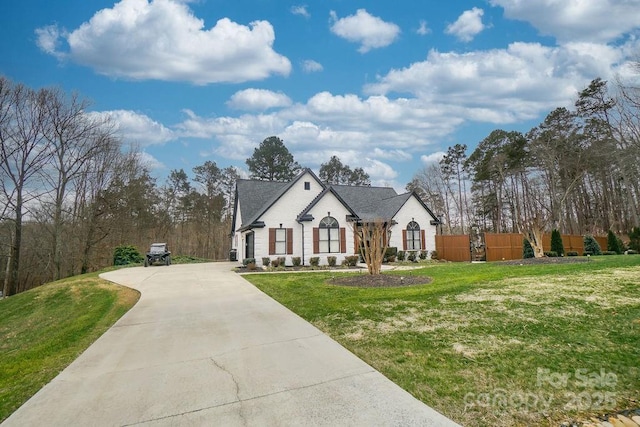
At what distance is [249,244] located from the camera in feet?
69.7

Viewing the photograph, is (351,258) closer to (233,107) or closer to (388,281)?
(388,281)

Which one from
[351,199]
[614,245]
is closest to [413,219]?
[351,199]

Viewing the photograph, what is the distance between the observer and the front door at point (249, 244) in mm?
20516

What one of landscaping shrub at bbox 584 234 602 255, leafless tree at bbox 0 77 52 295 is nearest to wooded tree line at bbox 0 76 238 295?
leafless tree at bbox 0 77 52 295

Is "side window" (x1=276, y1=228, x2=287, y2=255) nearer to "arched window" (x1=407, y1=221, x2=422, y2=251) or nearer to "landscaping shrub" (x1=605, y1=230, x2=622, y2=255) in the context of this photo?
"arched window" (x1=407, y1=221, x2=422, y2=251)

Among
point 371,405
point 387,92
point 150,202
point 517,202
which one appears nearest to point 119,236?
point 150,202

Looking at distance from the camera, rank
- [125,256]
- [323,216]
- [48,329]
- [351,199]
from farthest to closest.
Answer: [351,199] < [125,256] < [323,216] < [48,329]

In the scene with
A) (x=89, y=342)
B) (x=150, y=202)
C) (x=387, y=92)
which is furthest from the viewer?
(x=150, y=202)

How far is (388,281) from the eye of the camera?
10930 mm

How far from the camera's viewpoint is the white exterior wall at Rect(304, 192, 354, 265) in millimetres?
19984

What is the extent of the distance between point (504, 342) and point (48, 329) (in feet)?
36.7

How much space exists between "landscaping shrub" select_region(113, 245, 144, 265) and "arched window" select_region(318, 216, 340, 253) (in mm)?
15525

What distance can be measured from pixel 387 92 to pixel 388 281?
10.4 metres

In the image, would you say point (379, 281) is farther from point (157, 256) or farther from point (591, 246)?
point (157, 256)
